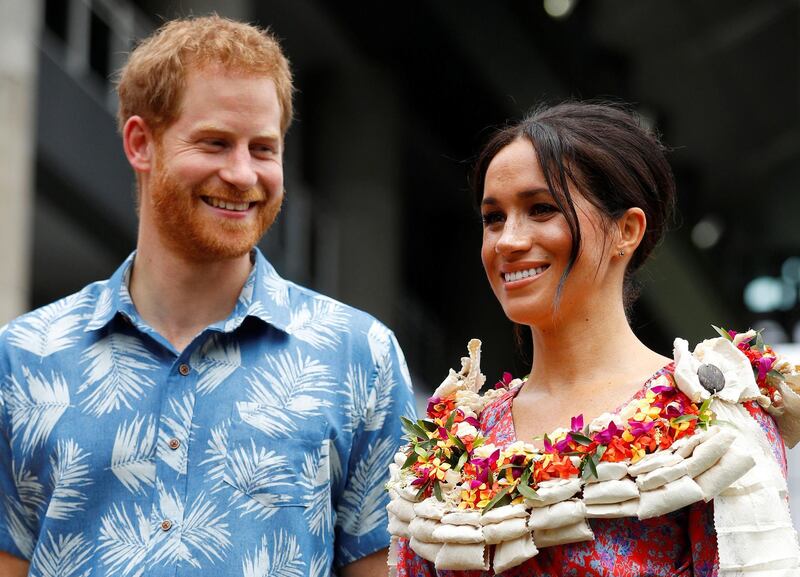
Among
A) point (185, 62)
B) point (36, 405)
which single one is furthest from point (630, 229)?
point (36, 405)

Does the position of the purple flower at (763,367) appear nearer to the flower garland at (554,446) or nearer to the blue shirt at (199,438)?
the flower garland at (554,446)

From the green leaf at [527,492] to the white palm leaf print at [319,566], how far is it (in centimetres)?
92

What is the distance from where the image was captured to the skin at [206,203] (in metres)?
4.18

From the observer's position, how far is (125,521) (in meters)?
3.97

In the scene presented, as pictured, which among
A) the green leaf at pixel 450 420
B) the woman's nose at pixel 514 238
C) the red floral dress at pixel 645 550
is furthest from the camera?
the green leaf at pixel 450 420

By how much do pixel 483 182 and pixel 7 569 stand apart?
175 cm

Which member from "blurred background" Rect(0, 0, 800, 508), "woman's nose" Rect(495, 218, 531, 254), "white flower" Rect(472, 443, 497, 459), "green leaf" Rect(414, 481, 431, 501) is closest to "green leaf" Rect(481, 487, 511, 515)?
"white flower" Rect(472, 443, 497, 459)

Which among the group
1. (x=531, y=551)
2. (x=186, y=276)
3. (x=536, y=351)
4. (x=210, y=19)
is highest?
(x=210, y=19)

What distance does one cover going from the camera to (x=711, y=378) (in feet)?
10.9

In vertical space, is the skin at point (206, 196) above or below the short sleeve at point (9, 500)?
above

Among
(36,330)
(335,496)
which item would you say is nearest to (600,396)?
(335,496)

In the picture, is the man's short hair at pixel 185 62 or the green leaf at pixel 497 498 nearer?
the green leaf at pixel 497 498

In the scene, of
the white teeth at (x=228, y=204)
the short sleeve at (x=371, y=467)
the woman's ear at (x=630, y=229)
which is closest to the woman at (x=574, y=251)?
the woman's ear at (x=630, y=229)

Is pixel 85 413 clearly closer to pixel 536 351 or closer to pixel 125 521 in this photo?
pixel 125 521
